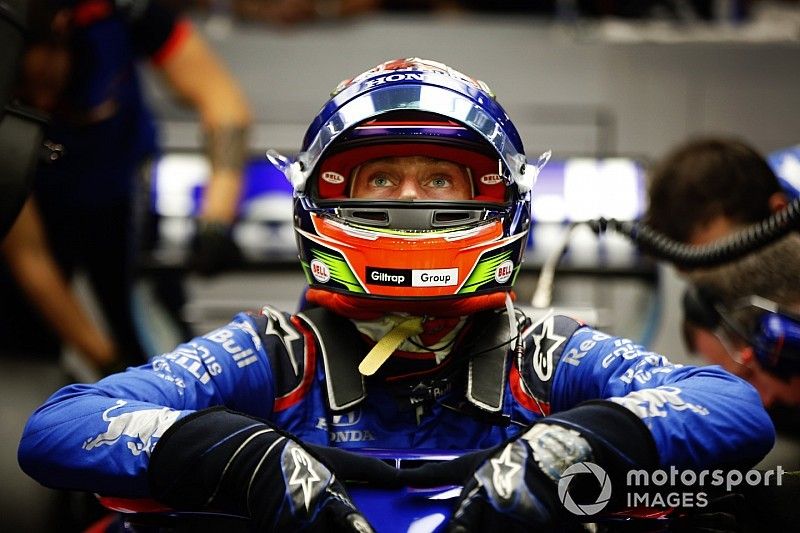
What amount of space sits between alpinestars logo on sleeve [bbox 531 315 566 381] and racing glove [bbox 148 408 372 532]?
55 cm

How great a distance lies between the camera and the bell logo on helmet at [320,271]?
77.1 inches

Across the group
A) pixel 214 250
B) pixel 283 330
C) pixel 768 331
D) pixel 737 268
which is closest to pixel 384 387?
pixel 283 330

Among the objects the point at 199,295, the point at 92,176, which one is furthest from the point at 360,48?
the point at 92,176

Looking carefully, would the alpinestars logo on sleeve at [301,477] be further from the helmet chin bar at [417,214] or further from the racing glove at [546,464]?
the helmet chin bar at [417,214]

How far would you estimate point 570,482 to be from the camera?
152 cm

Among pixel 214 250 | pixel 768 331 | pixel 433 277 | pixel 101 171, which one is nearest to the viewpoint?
pixel 433 277

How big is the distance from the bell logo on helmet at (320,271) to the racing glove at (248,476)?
1.29 feet

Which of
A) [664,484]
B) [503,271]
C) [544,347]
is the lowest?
[664,484]

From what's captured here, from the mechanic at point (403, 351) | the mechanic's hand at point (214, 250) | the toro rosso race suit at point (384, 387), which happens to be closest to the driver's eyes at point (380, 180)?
the mechanic at point (403, 351)

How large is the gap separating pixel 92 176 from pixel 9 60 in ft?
5.18

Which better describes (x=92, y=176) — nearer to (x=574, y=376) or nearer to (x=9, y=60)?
(x=9, y=60)

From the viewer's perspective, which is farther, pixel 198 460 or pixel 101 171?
pixel 101 171

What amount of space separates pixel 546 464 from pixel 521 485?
0.16ft

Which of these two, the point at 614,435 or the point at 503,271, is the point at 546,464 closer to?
the point at 614,435
